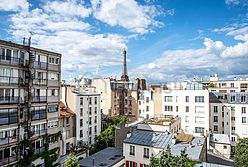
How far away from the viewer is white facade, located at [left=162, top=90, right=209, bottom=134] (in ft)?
136

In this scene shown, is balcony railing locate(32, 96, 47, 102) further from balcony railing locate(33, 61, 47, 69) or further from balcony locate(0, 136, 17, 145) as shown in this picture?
balcony locate(0, 136, 17, 145)

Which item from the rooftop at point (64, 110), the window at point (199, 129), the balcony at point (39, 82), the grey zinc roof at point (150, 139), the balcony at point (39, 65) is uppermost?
the balcony at point (39, 65)

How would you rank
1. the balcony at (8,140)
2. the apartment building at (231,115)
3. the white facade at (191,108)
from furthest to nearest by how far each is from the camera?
1. the apartment building at (231,115)
2. the white facade at (191,108)
3. the balcony at (8,140)

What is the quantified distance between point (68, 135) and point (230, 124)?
39597 millimetres

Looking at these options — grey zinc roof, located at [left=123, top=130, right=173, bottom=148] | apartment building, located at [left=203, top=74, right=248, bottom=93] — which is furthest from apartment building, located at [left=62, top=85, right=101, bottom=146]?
apartment building, located at [left=203, top=74, right=248, bottom=93]

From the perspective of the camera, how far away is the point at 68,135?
124 feet

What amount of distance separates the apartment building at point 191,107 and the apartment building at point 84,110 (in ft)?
64.4

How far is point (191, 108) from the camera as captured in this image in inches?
1684

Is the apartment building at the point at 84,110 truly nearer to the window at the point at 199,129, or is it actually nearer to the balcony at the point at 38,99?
the balcony at the point at 38,99

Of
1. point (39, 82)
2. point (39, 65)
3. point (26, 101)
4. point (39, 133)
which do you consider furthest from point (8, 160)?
point (39, 65)

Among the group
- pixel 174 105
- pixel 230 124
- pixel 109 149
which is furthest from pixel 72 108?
→ pixel 230 124

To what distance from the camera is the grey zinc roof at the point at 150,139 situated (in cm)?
2332

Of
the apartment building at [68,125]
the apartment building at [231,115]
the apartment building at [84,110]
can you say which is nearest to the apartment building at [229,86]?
the apartment building at [231,115]

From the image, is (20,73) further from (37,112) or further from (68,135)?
(68,135)
